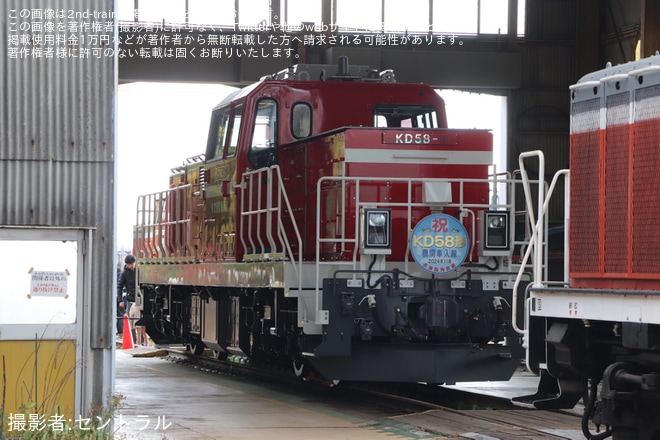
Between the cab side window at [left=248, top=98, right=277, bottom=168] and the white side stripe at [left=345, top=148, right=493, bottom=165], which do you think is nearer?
the white side stripe at [left=345, top=148, right=493, bottom=165]

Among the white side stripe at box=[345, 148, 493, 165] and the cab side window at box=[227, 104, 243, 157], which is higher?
the cab side window at box=[227, 104, 243, 157]

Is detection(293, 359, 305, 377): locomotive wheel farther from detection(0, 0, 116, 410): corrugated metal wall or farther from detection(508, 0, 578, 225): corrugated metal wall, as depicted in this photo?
detection(508, 0, 578, 225): corrugated metal wall

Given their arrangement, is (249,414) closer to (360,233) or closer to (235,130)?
(360,233)

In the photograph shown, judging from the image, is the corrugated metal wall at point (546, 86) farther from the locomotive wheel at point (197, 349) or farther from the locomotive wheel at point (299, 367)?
the locomotive wheel at point (299, 367)

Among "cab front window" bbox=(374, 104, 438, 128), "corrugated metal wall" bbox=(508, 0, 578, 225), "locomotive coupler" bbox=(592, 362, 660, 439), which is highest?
"corrugated metal wall" bbox=(508, 0, 578, 225)

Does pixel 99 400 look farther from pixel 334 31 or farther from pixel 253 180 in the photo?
pixel 334 31

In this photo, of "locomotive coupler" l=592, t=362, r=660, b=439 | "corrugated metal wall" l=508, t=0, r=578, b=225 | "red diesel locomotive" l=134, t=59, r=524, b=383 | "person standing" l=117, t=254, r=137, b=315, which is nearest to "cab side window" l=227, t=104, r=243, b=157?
"red diesel locomotive" l=134, t=59, r=524, b=383

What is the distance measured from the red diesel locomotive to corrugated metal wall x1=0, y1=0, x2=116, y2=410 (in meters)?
3.47

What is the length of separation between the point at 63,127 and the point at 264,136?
5627 millimetres

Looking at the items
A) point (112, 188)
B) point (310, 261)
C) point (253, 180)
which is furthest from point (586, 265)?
point (253, 180)

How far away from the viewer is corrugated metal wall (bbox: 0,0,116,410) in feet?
28.9

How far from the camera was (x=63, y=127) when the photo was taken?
889 cm

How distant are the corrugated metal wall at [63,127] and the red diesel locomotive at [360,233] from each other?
136 inches

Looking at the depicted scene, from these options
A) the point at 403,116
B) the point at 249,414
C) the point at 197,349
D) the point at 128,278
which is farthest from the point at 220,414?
the point at 128,278
